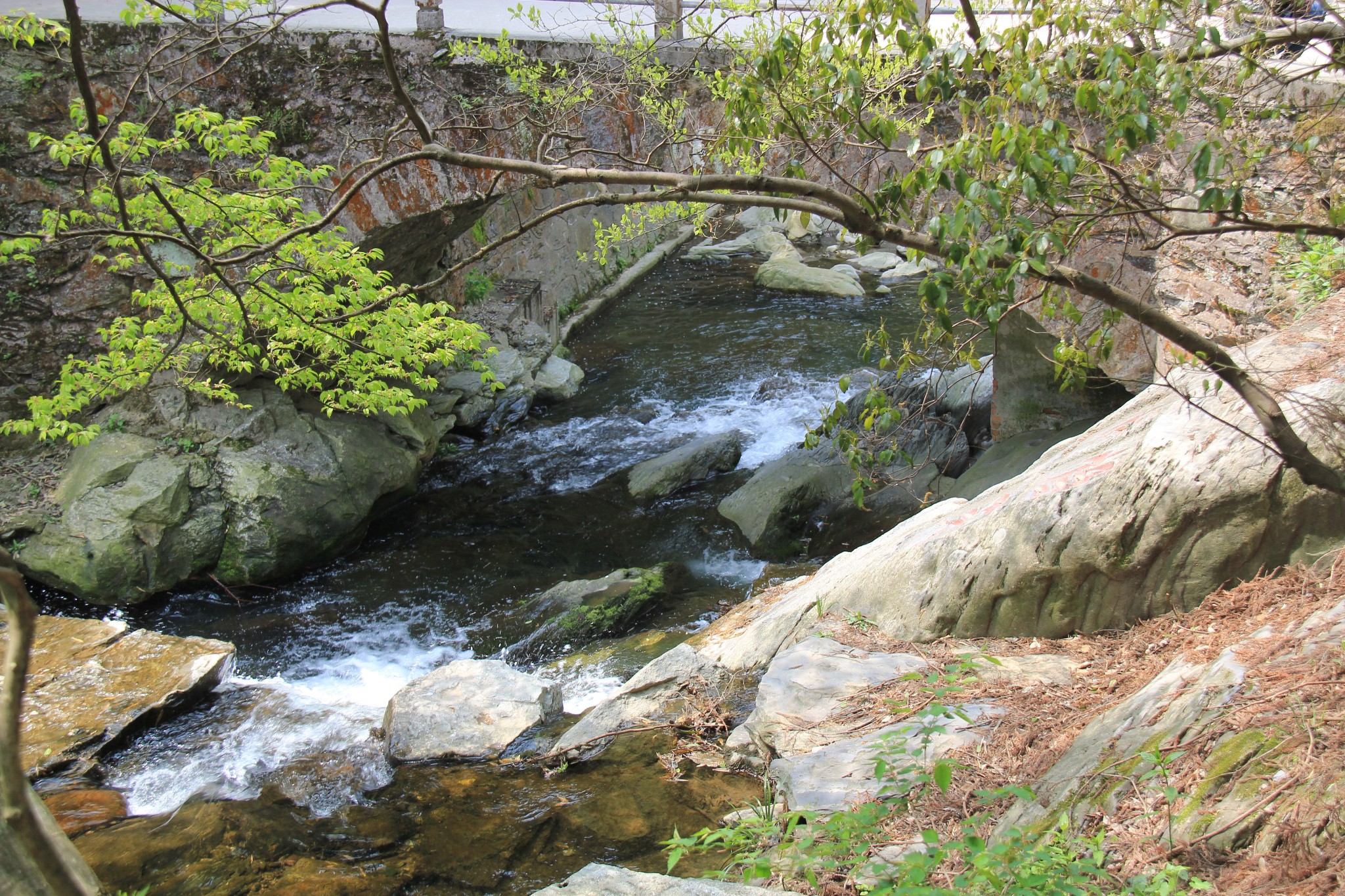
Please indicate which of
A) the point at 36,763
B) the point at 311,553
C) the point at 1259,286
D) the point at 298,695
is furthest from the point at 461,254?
the point at 1259,286

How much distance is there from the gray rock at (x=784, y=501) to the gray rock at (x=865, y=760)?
13.6 ft

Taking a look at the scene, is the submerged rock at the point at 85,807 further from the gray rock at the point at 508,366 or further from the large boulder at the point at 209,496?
the gray rock at the point at 508,366

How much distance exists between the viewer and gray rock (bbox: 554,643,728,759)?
14.5 feet

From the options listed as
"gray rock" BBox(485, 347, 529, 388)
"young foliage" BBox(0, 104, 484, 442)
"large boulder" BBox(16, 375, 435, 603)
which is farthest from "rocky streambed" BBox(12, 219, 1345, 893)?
"gray rock" BBox(485, 347, 529, 388)

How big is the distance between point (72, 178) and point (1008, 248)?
780 centimetres

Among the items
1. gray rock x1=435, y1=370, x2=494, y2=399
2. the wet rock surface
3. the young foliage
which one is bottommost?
the wet rock surface

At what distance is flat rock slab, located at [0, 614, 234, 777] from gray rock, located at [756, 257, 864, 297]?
11.8 m

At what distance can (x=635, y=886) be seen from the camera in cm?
246

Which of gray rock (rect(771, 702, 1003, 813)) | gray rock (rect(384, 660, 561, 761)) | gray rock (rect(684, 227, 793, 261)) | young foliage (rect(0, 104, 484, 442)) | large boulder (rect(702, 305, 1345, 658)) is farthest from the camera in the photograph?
gray rock (rect(684, 227, 793, 261))

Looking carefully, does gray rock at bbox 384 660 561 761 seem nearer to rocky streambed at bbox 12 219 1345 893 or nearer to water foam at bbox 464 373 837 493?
rocky streambed at bbox 12 219 1345 893

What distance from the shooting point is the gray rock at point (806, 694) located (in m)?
3.66

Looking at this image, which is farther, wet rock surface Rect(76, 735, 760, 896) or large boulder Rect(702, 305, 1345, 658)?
wet rock surface Rect(76, 735, 760, 896)

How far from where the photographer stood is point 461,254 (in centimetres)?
1195

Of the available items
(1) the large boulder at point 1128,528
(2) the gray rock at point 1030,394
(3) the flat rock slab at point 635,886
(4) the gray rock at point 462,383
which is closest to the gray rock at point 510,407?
(4) the gray rock at point 462,383
